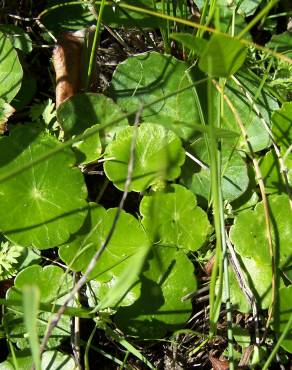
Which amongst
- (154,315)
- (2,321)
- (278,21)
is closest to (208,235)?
(154,315)

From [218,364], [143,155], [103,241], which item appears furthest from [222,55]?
[218,364]

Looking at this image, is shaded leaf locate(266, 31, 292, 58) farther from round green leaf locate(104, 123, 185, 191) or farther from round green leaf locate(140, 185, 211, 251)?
round green leaf locate(140, 185, 211, 251)

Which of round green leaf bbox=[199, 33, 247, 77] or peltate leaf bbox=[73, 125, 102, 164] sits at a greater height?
round green leaf bbox=[199, 33, 247, 77]

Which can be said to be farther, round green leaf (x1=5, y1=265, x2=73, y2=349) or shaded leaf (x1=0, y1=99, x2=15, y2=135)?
shaded leaf (x1=0, y1=99, x2=15, y2=135)

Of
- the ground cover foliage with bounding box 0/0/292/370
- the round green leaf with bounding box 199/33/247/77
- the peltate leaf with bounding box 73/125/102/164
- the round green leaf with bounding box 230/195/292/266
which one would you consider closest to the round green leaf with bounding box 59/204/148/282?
the ground cover foliage with bounding box 0/0/292/370

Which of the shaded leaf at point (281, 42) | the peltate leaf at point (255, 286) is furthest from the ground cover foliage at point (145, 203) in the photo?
the shaded leaf at point (281, 42)

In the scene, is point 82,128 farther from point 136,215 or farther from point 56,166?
point 136,215

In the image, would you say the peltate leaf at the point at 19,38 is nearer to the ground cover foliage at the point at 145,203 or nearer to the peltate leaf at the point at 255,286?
the ground cover foliage at the point at 145,203
